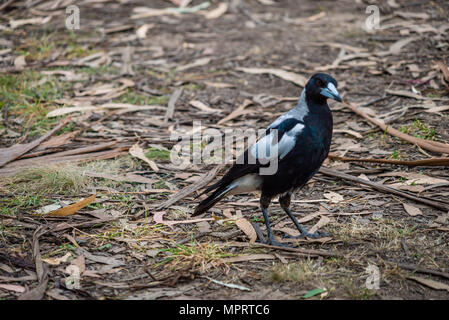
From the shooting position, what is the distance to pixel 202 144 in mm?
5324

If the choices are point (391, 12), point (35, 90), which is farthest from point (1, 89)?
point (391, 12)

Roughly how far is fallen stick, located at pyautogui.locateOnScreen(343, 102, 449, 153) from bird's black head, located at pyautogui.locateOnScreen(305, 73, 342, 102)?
1352 mm

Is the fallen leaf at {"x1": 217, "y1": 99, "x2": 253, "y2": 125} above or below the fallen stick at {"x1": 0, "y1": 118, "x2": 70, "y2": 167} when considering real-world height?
above

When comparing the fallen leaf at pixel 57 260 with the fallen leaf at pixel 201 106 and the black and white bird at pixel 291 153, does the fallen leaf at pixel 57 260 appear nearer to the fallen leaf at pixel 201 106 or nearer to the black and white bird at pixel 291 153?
the black and white bird at pixel 291 153

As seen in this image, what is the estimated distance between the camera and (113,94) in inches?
254

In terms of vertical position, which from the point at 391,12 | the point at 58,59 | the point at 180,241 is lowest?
the point at 180,241

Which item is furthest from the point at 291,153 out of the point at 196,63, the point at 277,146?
the point at 196,63

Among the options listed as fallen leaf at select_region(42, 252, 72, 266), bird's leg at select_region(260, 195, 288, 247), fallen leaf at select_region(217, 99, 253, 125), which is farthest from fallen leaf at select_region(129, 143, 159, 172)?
fallen leaf at select_region(42, 252, 72, 266)

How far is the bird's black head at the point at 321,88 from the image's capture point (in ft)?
12.1

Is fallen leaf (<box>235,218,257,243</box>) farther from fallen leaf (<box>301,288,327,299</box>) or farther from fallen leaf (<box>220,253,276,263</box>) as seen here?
fallen leaf (<box>301,288,327,299</box>)

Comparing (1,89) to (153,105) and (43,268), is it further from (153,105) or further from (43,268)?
(43,268)

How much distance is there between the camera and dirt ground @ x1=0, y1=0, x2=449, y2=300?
3.22 m

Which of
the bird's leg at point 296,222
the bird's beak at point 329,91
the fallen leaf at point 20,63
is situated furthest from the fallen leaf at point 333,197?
the fallen leaf at point 20,63
